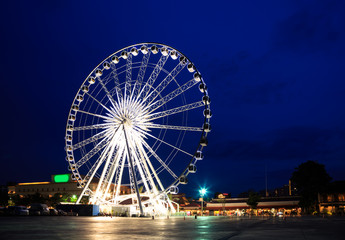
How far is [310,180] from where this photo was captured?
81875mm

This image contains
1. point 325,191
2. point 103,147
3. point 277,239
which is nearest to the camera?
point 277,239

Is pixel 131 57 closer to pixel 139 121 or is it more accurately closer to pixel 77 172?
pixel 139 121

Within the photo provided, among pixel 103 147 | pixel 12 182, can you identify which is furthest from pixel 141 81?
pixel 12 182

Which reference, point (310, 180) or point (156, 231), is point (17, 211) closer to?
point (156, 231)

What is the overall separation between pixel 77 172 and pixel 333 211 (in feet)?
211

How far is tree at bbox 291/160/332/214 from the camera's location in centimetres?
8156

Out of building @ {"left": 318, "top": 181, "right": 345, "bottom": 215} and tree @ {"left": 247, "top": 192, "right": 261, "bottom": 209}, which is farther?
tree @ {"left": 247, "top": 192, "right": 261, "bottom": 209}

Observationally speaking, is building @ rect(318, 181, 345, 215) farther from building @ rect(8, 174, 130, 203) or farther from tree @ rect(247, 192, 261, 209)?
building @ rect(8, 174, 130, 203)

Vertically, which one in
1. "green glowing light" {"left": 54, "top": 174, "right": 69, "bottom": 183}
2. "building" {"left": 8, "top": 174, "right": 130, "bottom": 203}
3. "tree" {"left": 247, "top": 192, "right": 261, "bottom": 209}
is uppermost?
"green glowing light" {"left": 54, "top": 174, "right": 69, "bottom": 183}

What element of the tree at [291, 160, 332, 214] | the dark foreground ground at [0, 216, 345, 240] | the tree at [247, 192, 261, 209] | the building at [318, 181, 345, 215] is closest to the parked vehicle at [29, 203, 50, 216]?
the dark foreground ground at [0, 216, 345, 240]

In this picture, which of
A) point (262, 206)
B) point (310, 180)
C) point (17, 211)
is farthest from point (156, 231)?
point (262, 206)

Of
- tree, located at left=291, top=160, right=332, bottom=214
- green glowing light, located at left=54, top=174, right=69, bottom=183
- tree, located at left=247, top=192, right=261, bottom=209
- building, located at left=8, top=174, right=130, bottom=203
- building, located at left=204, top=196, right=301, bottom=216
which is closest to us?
tree, located at left=291, top=160, right=332, bottom=214

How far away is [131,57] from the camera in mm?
47125

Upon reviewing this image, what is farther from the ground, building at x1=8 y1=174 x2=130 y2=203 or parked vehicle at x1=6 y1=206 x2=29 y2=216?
building at x1=8 y1=174 x2=130 y2=203
